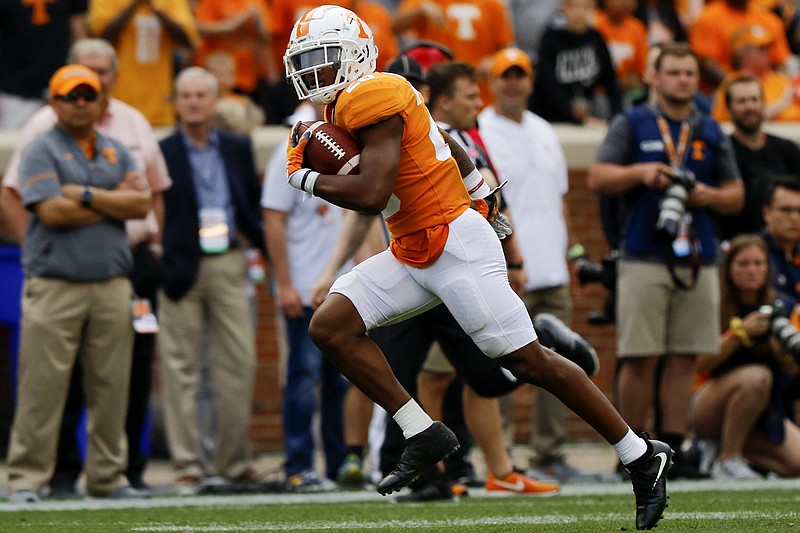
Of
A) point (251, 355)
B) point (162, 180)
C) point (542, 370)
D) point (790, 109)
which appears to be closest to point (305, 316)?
point (251, 355)

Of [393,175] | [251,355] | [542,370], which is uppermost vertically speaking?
[393,175]

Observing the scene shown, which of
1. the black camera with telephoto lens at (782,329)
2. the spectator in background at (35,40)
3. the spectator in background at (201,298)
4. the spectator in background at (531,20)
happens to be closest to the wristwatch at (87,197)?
the spectator in background at (201,298)

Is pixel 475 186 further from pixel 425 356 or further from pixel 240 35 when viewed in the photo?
pixel 240 35

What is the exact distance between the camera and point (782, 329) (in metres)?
8.52

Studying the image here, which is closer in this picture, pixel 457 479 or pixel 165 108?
pixel 457 479

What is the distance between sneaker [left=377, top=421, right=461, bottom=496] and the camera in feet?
18.6

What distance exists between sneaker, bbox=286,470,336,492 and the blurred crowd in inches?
0.7

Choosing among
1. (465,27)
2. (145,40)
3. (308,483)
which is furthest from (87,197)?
(465,27)

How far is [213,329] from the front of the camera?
29.8ft

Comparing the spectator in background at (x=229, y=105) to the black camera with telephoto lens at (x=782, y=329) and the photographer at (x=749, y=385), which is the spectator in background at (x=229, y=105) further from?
the black camera with telephoto lens at (x=782, y=329)

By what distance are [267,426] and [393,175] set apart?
553 centimetres

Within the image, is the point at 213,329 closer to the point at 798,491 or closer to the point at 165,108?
the point at 165,108

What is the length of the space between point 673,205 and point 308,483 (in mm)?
2460

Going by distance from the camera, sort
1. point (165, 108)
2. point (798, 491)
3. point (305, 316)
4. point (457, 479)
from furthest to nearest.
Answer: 1. point (165, 108)
2. point (305, 316)
3. point (457, 479)
4. point (798, 491)
